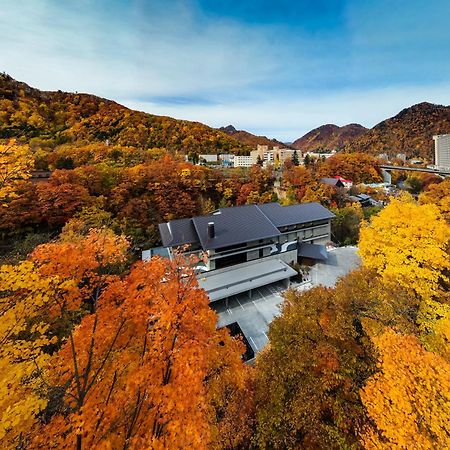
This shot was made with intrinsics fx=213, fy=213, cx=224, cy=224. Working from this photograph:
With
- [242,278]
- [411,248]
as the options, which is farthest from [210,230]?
[411,248]

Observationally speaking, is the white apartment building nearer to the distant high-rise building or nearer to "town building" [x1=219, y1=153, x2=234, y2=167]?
"town building" [x1=219, y1=153, x2=234, y2=167]

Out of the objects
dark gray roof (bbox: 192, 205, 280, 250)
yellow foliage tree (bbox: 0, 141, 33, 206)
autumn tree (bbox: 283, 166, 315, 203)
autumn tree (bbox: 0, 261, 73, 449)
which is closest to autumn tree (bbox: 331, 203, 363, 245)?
autumn tree (bbox: 283, 166, 315, 203)

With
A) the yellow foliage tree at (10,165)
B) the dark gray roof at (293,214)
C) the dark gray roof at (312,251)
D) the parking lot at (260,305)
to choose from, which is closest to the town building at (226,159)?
the dark gray roof at (293,214)

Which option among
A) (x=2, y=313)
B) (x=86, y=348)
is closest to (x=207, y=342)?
(x=86, y=348)

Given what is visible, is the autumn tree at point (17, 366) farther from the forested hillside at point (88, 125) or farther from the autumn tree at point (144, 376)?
the forested hillside at point (88, 125)

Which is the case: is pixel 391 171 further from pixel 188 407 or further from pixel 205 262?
pixel 188 407
